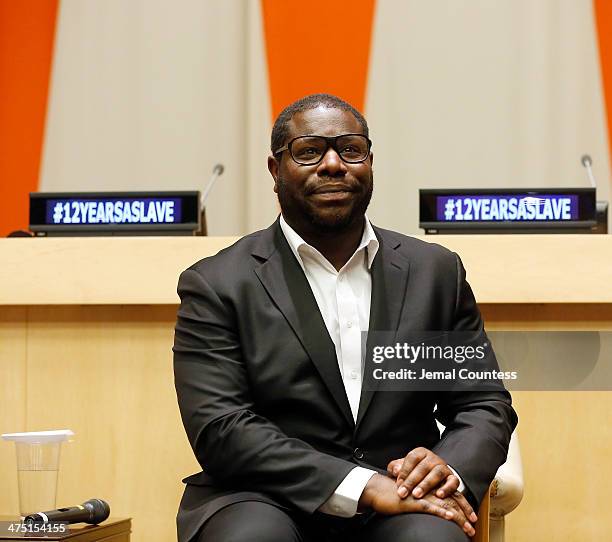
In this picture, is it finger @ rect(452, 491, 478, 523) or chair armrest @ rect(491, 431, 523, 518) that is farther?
chair armrest @ rect(491, 431, 523, 518)

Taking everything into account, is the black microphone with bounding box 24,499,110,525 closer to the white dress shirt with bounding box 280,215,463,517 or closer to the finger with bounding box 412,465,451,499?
the white dress shirt with bounding box 280,215,463,517

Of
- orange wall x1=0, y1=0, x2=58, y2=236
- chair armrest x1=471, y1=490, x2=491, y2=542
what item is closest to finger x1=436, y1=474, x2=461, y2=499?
chair armrest x1=471, y1=490, x2=491, y2=542

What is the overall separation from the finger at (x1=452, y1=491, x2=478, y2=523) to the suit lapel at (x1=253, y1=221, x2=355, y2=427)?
248 mm

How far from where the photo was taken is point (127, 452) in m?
2.70

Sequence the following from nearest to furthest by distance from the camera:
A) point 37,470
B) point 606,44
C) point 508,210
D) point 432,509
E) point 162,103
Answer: point 432,509
point 37,470
point 508,210
point 606,44
point 162,103

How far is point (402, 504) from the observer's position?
180cm

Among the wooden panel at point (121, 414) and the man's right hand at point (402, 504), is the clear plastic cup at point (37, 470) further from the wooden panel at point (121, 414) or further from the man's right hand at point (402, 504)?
the man's right hand at point (402, 504)

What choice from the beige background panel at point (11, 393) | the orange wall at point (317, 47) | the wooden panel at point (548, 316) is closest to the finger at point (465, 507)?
the wooden panel at point (548, 316)

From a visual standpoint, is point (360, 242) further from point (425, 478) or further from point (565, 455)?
point (565, 455)

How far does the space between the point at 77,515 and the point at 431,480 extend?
808 millimetres

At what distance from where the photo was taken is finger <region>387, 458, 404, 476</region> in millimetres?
1845

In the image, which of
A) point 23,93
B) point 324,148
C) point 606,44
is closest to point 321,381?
point 324,148

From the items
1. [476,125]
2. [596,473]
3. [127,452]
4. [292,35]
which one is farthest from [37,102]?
[596,473]

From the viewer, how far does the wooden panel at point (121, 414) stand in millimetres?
2695
